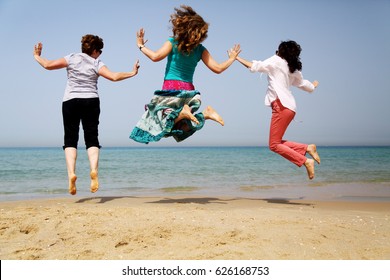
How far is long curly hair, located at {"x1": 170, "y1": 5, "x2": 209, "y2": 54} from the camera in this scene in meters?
4.89

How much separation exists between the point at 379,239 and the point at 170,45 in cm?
305

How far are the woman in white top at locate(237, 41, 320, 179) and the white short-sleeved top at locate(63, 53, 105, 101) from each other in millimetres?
1827

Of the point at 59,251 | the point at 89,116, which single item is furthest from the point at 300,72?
the point at 59,251

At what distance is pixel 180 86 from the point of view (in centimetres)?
505

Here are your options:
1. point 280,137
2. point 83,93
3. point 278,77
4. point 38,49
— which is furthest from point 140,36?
point 280,137

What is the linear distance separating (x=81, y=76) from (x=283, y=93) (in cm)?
253

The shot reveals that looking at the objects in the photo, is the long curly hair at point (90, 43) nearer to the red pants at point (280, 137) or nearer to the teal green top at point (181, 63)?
the teal green top at point (181, 63)

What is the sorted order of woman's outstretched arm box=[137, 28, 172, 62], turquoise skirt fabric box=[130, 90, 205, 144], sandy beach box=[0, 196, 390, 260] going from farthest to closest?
turquoise skirt fabric box=[130, 90, 205, 144], woman's outstretched arm box=[137, 28, 172, 62], sandy beach box=[0, 196, 390, 260]

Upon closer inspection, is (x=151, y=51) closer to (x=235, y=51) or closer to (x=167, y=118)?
Result: (x=167, y=118)

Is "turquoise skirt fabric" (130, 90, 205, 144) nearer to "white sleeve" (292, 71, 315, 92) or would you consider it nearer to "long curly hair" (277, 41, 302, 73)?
"long curly hair" (277, 41, 302, 73)

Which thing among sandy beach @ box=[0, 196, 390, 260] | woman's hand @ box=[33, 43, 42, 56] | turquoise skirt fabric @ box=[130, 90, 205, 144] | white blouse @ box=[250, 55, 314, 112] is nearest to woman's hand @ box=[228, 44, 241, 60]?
white blouse @ box=[250, 55, 314, 112]

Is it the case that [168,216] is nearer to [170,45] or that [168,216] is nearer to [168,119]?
[168,119]

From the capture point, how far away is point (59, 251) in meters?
3.61
